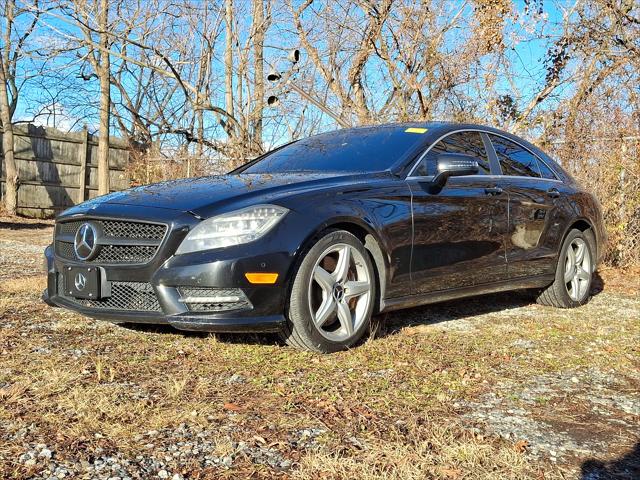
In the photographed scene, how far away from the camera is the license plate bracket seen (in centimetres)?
374

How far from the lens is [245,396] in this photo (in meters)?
3.02

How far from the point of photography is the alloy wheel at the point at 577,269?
598 centimetres

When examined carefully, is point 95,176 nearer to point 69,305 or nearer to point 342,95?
point 342,95

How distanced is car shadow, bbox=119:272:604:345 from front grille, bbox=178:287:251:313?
0.53 metres

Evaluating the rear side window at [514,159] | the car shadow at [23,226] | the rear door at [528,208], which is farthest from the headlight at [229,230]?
the car shadow at [23,226]

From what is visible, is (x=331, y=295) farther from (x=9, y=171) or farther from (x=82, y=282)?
(x=9, y=171)

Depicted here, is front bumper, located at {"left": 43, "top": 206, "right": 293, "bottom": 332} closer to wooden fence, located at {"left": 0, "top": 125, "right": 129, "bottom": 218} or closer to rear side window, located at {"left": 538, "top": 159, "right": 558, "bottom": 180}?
rear side window, located at {"left": 538, "top": 159, "right": 558, "bottom": 180}

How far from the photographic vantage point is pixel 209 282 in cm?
352

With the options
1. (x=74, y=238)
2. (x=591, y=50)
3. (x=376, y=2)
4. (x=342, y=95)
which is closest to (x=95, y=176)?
(x=342, y=95)

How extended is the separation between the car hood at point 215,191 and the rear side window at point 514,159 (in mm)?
1656

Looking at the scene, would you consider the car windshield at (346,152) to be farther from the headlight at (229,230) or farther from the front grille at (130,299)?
the front grille at (130,299)

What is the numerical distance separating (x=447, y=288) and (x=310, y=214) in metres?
1.37

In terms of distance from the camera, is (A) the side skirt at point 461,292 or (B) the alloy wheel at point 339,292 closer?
(B) the alloy wheel at point 339,292

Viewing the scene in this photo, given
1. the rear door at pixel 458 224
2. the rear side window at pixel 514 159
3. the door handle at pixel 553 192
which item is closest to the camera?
the rear door at pixel 458 224
